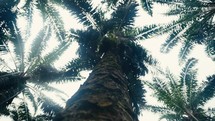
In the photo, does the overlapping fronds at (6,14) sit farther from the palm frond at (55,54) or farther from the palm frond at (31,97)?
the palm frond at (31,97)

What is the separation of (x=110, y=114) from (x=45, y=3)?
669cm

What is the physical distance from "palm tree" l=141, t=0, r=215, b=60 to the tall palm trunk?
4.38m

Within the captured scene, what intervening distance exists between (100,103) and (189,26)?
21.7ft

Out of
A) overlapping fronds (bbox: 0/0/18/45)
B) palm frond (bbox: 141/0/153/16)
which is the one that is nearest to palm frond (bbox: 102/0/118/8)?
palm frond (bbox: 141/0/153/16)

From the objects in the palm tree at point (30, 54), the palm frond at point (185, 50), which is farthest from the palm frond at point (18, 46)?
the palm frond at point (185, 50)

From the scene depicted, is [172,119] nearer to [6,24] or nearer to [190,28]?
[190,28]

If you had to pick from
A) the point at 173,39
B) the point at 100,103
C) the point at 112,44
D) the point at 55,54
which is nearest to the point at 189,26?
the point at 173,39

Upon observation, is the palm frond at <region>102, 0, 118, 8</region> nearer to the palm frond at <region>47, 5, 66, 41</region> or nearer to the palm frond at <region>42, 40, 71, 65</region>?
the palm frond at <region>47, 5, 66, 41</region>

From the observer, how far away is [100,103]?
3.33m

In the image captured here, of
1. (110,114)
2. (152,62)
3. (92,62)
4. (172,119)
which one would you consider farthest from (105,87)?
(172,119)

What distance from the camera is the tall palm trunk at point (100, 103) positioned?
2981 mm

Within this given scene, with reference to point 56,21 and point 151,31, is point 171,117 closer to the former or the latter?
point 151,31

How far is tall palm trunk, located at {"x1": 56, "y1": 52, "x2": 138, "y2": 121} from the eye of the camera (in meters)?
2.98

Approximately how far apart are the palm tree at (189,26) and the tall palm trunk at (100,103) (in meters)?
4.38
